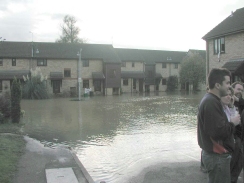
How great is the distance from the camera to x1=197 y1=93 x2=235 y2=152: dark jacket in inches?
122

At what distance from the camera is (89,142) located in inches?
395

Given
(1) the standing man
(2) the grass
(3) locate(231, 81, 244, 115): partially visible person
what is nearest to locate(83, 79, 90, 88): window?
(2) the grass

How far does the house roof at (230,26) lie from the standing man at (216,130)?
14.6 meters

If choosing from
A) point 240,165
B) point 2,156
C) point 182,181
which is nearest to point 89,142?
point 2,156

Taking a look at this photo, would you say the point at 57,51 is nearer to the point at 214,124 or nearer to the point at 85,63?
the point at 85,63

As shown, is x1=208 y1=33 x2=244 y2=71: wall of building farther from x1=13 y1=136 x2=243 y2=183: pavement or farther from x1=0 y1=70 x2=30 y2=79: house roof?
x1=0 y1=70 x2=30 y2=79: house roof

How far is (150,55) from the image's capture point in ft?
175

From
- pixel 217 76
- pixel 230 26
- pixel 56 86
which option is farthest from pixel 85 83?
Result: pixel 217 76

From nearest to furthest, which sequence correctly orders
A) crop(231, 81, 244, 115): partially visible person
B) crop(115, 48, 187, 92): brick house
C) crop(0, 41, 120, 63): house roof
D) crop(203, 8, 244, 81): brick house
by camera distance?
crop(231, 81, 244, 115): partially visible person → crop(203, 8, 244, 81): brick house → crop(0, 41, 120, 63): house roof → crop(115, 48, 187, 92): brick house

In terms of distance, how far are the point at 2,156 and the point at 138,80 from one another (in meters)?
43.7

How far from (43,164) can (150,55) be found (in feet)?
158

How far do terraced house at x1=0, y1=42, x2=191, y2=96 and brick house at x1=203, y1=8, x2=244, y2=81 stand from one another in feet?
80.7

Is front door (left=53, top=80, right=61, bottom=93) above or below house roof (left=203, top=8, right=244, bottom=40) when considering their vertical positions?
below

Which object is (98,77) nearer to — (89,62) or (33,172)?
(89,62)
